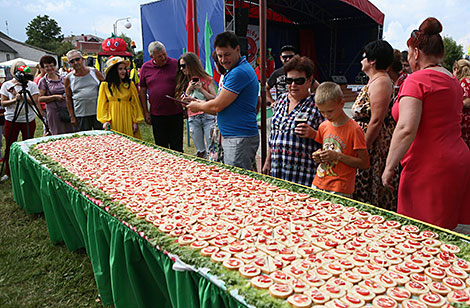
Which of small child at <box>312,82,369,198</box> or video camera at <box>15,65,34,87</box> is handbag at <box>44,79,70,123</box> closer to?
video camera at <box>15,65,34,87</box>

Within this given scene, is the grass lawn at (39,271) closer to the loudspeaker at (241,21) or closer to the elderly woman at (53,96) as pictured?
the elderly woman at (53,96)

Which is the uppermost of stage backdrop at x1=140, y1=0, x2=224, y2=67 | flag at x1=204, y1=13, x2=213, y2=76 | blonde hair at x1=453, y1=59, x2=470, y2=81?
stage backdrop at x1=140, y1=0, x2=224, y2=67

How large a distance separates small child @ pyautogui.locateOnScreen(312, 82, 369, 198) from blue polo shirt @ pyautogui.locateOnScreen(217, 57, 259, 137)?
26.6 inches


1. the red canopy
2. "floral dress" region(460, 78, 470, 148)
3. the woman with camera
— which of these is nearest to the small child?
"floral dress" region(460, 78, 470, 148)

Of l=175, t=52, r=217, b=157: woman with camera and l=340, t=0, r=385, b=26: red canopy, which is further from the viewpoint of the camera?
l=340, t=0, r=385, b=26: red canopy

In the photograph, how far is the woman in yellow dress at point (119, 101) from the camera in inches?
154

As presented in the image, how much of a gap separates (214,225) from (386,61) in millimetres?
1691

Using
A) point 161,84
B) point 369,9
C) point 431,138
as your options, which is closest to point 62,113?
point 161,84

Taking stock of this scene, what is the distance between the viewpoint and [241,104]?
268 cm

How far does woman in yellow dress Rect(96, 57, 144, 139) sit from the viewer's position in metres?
3.92

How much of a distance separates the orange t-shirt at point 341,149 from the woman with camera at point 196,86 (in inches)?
70.7

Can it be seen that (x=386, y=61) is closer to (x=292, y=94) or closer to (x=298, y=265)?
(x=292, y=94)

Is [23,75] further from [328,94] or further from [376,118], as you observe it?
[376,118]

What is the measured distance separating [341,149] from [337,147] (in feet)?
0.09
